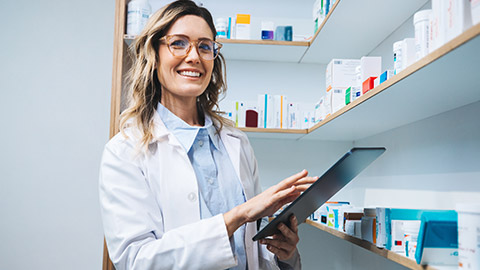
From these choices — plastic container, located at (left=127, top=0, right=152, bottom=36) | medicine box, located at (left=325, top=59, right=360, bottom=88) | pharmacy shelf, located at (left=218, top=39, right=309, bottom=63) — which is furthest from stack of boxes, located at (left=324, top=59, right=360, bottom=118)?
plastic container, located at (left=127, top=0, right=152, bottom=36)

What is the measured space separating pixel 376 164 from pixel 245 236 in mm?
1050

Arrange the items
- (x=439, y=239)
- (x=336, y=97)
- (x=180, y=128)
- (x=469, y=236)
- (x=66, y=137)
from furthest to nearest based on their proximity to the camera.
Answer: (x=66, y=137), (x=336, y=97), (x=180, y=128), (x=439, y=239), (x=469, y=236)

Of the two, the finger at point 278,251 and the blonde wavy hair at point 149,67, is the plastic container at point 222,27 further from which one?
the finger at point 278,251

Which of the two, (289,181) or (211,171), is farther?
(211,171)

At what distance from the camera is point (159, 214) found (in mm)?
1330

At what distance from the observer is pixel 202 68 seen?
1.51 metres

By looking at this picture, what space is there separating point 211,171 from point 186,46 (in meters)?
0.46

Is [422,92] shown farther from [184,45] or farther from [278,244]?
[184,45]

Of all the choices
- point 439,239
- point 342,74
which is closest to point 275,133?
point 342,74

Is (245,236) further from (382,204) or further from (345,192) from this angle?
(345,192)

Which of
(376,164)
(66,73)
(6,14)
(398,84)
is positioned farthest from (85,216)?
(398,84)

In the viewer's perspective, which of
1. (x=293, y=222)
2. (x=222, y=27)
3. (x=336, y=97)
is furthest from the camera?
(x=222, y=27)

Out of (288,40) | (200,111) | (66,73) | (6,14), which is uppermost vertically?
(6,14)

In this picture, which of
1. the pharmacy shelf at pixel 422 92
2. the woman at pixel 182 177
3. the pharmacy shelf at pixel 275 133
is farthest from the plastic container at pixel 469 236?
the pharmacy shelf at pixel 275 133
